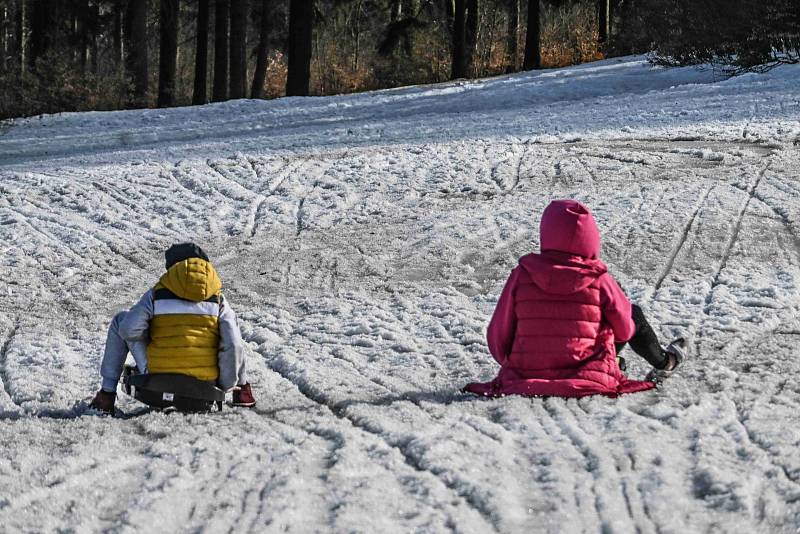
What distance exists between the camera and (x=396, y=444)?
4867 mm

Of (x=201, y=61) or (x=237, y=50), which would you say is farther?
(x=201, y=61)

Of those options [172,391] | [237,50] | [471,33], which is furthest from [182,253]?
[471,33]

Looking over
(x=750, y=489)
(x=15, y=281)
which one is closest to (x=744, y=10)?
(x=15, y=281)

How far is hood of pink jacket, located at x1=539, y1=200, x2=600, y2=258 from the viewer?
18.0ft

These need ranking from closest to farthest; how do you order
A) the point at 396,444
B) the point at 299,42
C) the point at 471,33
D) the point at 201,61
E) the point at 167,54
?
the point at 396,444 → the point at 299,42 → the point at 167,54 → the point at 471,33 → the point at 201,61

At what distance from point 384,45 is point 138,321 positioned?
27148 mm

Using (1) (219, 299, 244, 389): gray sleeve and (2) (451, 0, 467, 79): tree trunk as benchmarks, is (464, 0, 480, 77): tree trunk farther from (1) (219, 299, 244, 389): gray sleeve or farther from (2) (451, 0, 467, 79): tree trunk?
(1) (219, 299, 244, 389): gray sleeve

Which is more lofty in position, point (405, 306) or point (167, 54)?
point (167, 54)

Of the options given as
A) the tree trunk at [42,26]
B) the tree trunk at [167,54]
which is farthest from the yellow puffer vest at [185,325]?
the tree trunk at [42,26]

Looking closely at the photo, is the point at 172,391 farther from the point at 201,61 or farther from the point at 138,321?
the point at 201,61

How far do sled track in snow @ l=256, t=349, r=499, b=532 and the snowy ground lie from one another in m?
0.02

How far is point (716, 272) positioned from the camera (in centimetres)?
894

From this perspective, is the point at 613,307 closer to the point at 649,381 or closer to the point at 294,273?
the point at 649,381

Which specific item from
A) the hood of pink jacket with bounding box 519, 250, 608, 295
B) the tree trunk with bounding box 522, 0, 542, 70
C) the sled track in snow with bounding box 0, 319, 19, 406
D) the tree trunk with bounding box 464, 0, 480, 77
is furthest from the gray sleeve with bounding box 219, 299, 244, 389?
the tree trunk with bounding box 464, 0, 480, 77
